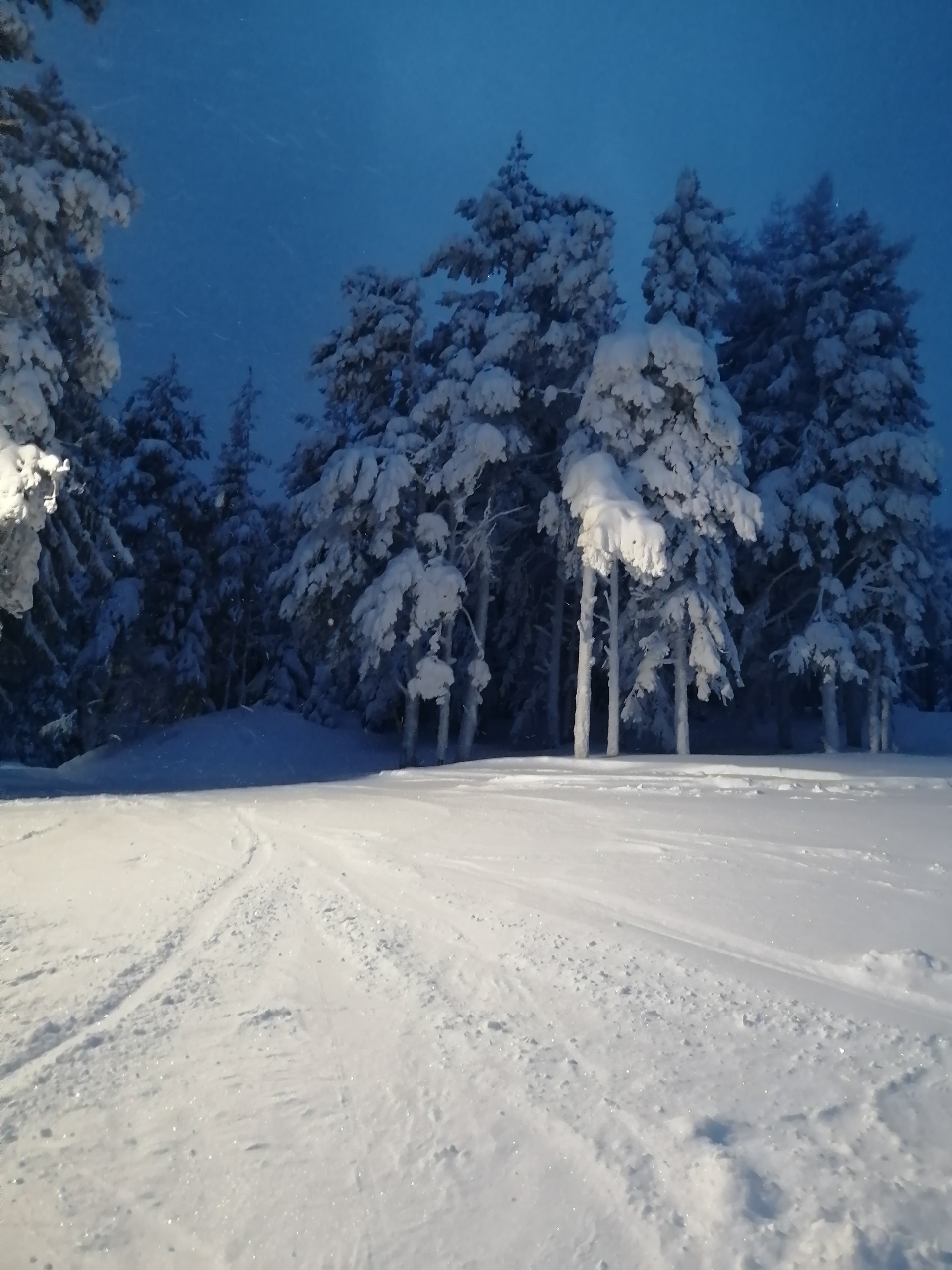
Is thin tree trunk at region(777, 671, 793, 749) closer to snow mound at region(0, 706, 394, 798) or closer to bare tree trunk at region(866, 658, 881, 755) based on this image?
bare tree trunk at region(866, 658, 881, 755)

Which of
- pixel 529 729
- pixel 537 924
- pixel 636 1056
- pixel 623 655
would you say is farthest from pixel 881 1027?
pixel 529 729

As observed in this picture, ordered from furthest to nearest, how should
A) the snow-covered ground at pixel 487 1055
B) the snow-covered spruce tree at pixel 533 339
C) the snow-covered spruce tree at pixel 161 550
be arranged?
1. the snow-covered spruce tree at pixel 161 550
2. the snow-covered spruce tree at pixel 533 339
3. the snow-covered ground at pixel 487 1055

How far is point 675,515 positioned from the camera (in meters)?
17.2

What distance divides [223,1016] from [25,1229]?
1.38 meters

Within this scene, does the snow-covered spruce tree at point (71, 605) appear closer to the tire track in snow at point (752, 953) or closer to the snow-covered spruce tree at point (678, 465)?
the snow-covered spruce tree at point (678, 465)

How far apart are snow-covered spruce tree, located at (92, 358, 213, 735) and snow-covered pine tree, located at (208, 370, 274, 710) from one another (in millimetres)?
1177

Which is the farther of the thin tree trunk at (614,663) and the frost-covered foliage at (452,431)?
the frost-covered foliage at (452,431)

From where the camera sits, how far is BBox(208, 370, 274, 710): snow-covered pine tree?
3241 centimetres

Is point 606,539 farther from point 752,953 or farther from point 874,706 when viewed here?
point 752,953

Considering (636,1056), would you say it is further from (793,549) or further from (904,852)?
(793,549)

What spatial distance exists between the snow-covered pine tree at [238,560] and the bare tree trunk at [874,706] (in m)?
21.6

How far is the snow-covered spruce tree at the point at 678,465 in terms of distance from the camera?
16.9 m

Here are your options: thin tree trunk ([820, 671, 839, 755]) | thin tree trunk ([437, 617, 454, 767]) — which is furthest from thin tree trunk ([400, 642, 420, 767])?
thin tree trunk ([820, 671, 839, 755])

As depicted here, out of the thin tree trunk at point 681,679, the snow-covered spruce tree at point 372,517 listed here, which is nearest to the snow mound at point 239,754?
the snow-covered spruce tree at point 372,517
